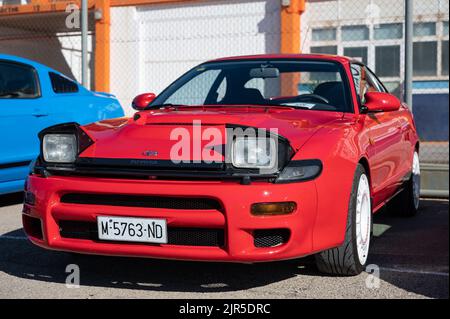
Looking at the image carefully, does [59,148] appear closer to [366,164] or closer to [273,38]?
[366,164]

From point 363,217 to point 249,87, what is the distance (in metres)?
1.28

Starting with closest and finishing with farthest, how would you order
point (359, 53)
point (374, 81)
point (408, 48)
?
point (374, 81), point (408, 48), point (359, 53)

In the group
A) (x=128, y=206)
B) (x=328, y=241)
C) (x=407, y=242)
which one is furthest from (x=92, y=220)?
(x=407, y=242)

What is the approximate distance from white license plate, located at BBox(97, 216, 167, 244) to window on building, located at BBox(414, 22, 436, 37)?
11476 mm

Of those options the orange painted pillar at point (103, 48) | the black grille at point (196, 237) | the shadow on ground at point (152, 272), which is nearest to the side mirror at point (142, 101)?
the shadow on ground at point (152, 272)

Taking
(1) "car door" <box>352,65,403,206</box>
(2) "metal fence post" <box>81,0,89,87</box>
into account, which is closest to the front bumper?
(1) "car door" <box>352,65,403,206</box>

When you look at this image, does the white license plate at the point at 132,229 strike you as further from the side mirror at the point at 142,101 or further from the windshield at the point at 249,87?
the side mirror at the point at 142,101

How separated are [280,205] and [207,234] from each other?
392 mm

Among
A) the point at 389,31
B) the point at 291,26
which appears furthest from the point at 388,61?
the point at 291,26

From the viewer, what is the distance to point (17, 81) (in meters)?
6.69

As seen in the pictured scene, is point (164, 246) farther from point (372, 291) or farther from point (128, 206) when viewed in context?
point (372, 291)

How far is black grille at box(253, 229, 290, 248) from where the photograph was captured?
344cm

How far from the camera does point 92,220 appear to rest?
3.56 meters

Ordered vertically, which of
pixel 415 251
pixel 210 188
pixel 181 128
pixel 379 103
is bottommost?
pixel 415 251
